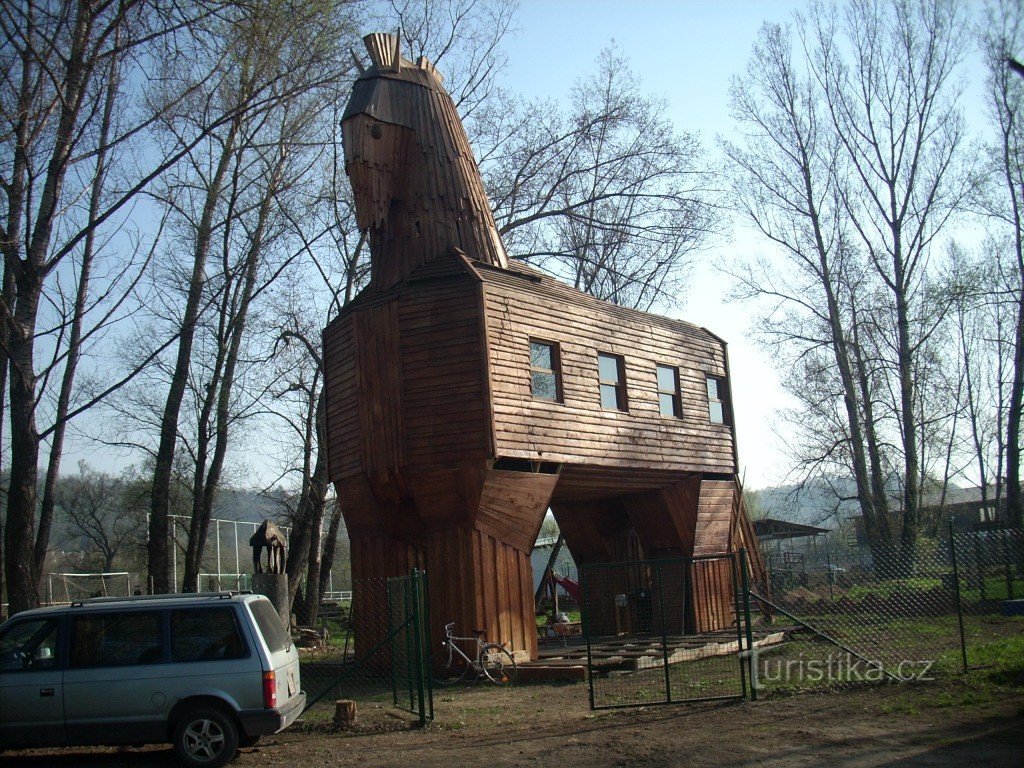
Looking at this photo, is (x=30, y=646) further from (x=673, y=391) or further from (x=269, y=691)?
(x=673, y=391)

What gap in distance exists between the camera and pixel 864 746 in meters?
9.04

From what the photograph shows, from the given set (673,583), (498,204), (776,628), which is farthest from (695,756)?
(498,204)

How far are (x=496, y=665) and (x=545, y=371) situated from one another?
6229 mm

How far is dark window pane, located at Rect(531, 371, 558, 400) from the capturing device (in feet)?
62.4

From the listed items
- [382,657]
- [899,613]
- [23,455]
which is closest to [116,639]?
[23,455]

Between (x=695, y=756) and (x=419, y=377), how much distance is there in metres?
10.4

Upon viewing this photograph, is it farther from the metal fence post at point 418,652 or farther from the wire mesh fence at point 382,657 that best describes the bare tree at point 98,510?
the metal fence post at point 418,652

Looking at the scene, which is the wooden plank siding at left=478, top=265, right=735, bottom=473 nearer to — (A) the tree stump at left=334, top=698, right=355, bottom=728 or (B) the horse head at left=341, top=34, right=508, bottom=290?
(B) the horse head at left=341, top=34, right=508, bottom=290

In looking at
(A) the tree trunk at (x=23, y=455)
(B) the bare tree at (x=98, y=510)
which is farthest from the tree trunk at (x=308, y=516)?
(B) the bare tree at (x=98, y=510)

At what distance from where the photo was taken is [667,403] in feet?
74.7

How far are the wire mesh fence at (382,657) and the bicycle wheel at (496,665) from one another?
1.62m

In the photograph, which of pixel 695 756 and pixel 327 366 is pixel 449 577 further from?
pixel 695 756

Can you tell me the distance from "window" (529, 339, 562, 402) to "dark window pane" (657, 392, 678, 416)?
391 centimetres

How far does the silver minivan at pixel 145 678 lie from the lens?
9445 mm
